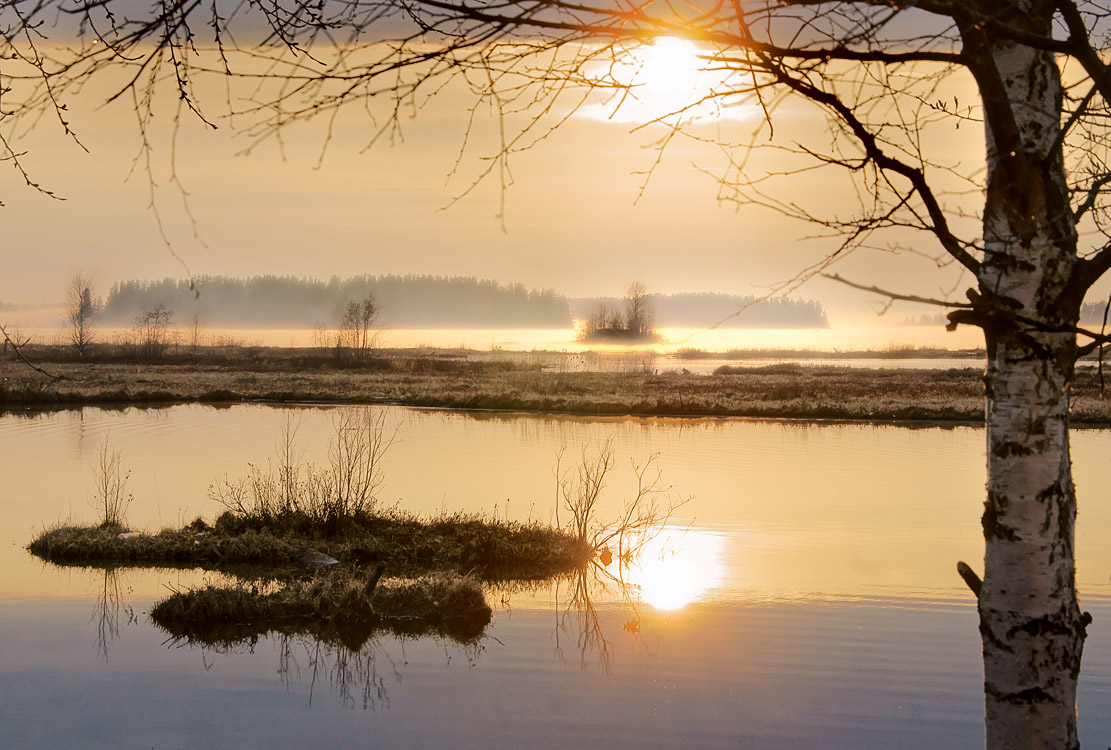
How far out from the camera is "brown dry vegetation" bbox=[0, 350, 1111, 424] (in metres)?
51.9

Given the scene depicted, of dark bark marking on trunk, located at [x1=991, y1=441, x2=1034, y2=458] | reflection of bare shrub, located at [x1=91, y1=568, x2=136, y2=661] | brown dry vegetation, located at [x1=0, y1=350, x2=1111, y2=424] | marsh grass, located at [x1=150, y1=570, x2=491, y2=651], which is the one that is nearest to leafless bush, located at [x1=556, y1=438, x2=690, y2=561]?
marsh grass, located at [x1=150, y1=570, x2=491, y2=651]

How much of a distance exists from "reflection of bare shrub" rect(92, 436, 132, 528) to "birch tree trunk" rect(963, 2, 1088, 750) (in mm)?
17470

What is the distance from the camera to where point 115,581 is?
17.3m

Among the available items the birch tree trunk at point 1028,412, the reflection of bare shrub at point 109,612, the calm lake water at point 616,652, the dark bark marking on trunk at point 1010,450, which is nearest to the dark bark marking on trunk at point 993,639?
the birch tree trunk at point 1028,412

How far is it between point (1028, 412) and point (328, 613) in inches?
474

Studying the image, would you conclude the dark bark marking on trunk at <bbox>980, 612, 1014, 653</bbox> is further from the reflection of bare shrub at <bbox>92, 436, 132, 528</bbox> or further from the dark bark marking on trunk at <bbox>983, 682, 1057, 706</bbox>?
the reflection of bare shrub at <bbox>92, 436, 132, 528</bbox>

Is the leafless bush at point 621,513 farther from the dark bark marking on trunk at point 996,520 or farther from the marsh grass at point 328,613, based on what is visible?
the dark bark marking on trunk at point 996,520

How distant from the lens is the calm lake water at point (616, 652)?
1110 cm

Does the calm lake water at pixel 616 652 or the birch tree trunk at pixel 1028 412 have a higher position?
the birch tree trunk at pixel 1028 412

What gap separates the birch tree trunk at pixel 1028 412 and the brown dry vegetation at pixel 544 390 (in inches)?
1552

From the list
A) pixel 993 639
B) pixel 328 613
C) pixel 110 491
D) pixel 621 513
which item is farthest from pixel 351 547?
pixel 993 639

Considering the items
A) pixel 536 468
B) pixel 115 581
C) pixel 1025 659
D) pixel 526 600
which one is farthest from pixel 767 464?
pixel 1025 659

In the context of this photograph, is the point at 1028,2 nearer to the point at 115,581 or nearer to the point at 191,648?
the point at 191,648

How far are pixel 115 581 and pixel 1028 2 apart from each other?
17227 mm
